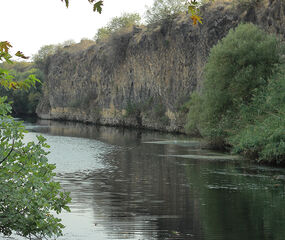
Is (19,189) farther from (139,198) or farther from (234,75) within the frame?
(234,75)

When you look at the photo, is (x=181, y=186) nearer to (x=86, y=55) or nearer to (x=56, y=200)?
(x=56, y=200)

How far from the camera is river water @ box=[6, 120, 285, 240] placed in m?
11.7

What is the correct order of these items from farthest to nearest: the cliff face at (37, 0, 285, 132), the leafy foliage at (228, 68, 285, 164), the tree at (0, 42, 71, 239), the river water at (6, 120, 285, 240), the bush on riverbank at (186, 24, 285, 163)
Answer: the cliff face at (37, 0, 285, 132)
the bush on riverbank at (186, 24, 285, 163)
the leafy foliage at (228, 68, 285, 164)
the river water at (6, 120, 285, 240)
the tree at (0, 42, 71, 239)

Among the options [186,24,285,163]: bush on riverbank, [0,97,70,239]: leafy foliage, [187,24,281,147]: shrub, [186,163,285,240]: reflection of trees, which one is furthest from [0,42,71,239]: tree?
[187,24,281,147]: shrub

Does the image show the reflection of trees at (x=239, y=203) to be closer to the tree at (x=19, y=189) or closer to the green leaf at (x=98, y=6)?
the tree at (x=19, y=189)

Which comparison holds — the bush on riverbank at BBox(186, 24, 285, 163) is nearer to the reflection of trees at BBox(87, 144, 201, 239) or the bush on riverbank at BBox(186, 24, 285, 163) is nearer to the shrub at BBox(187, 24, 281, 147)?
the shrub at BBox(187, 24, 281, 147)

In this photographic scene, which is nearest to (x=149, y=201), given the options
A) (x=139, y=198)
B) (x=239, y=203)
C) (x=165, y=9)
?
(x=139, y=198)

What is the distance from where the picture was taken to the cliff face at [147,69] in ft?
149

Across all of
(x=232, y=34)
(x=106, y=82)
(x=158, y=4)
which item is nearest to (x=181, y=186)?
(x=232, y=34)

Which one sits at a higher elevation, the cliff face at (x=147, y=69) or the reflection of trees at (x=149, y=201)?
the cliff face at (x=147, y=69)

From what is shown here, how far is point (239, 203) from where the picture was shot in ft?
50.0

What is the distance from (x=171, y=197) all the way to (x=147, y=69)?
152 ft

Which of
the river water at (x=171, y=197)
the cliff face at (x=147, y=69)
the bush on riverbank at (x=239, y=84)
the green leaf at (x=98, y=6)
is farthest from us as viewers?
the cliff face at (x=147, y=69)

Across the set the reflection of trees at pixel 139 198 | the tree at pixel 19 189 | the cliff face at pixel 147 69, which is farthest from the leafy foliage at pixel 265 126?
the tree at pixel 19 189
